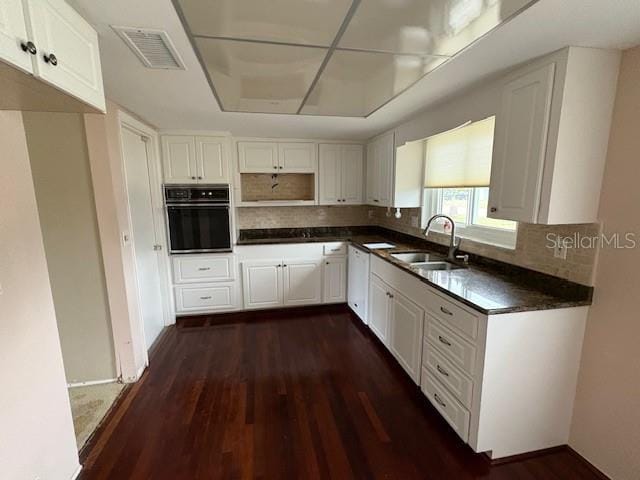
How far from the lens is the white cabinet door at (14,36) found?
0.78 meters

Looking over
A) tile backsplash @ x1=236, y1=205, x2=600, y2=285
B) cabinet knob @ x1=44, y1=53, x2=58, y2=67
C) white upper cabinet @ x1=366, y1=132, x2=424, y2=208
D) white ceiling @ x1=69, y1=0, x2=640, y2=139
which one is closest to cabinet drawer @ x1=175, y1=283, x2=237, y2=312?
tile backsplash @ x1=236, y1=205, x2=600, y2=285

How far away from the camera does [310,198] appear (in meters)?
4.09

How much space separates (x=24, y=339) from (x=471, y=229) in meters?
2.93

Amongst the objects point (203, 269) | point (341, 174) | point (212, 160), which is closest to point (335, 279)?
point (341, 174)

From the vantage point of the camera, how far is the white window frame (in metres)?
2.22

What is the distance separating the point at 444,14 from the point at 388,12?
227 millimetres

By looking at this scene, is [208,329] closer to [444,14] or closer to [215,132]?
[215,132]

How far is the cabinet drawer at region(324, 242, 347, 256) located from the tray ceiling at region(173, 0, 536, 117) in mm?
1956

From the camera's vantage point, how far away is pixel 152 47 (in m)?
1.45

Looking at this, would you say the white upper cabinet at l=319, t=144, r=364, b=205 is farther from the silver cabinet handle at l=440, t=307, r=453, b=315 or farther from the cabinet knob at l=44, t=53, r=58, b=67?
the cabinet knob at l=44, t=53, r=58, b=67

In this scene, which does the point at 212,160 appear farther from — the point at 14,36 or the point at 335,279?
the point at 14,36

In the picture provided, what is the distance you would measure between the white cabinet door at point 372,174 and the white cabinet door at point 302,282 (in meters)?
1.04

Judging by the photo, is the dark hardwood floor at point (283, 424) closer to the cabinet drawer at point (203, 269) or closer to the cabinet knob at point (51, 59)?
the cabinet drawer at point (203, 269)

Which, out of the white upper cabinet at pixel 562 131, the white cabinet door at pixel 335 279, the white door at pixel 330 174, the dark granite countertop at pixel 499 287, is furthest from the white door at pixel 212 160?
the white upper cabinet at pixel 562 131
